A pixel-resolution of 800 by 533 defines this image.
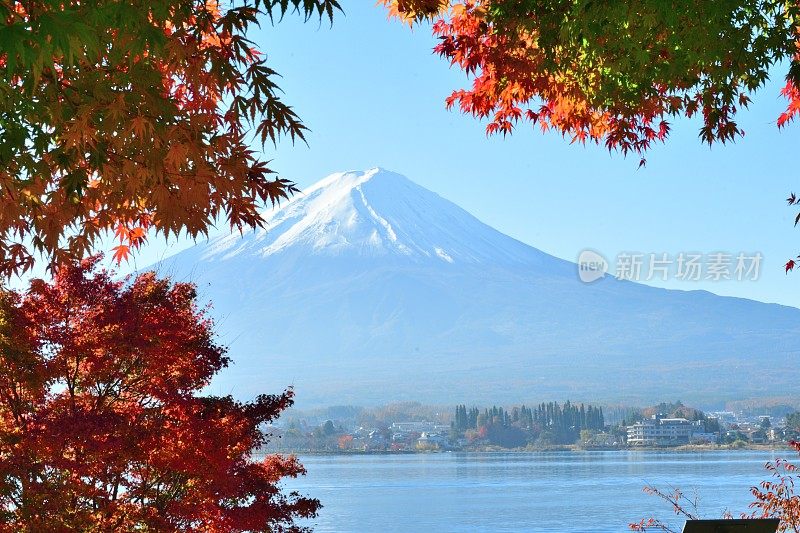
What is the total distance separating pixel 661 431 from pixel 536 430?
1783 centimetres

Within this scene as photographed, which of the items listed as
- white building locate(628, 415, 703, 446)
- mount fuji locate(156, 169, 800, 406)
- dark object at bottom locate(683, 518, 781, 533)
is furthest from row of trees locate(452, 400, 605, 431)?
dark object at bottom locate(683, 518, 781, 533)

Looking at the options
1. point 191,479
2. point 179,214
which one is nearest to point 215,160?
point 179,214

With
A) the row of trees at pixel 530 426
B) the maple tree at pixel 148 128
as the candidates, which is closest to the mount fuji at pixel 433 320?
the row of trees at pixel 530 426

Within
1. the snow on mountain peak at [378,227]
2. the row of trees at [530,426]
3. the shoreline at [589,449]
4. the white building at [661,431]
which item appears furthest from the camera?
the snow on mountain peak at [378,227]

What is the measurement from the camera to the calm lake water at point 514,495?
50.1 m

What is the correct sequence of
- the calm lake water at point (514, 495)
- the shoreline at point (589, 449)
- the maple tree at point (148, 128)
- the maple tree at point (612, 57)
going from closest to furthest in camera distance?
the maple tree at point (148, 128) → the maple tree at point (612, 57) → the calm lake water at point (514, 495) → the shoreline at point (589, 449)

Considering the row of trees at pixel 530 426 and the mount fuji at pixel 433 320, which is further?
the mount fuji at pixel 433 320

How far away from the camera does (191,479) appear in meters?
8.98

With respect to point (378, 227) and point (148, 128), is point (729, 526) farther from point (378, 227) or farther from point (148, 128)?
point (378, 227)

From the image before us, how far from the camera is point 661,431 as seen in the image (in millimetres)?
A: 132875

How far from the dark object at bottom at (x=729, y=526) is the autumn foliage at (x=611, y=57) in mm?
2443

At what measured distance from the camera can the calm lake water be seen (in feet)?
164
